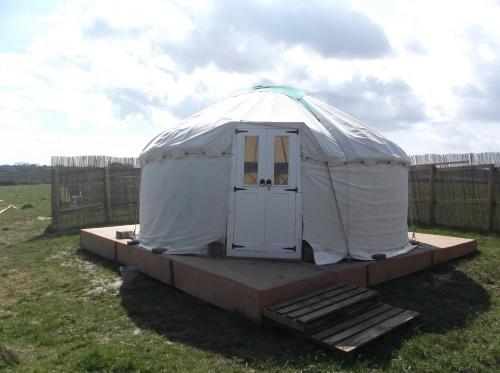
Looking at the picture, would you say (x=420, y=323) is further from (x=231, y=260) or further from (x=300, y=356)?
(x=231, y=260)

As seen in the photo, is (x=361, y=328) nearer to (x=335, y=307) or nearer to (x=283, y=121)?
(x=335, y=307)

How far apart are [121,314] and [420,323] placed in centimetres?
306

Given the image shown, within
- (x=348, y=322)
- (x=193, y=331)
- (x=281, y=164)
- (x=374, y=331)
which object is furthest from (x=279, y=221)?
(x=374, y=331)

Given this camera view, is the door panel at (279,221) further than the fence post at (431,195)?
No

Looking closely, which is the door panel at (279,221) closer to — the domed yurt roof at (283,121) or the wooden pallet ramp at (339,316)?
the domed yurt roof at (283,121)

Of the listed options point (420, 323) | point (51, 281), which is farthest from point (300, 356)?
point (51, 281)

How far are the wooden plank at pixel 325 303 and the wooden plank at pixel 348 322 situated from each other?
21 centimetres

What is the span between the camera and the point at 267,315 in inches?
157

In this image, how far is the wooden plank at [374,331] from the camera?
3.43 m

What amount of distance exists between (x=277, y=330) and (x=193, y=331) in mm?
799

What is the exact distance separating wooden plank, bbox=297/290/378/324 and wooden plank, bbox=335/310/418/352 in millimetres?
339

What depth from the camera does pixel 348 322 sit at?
395 centimetres

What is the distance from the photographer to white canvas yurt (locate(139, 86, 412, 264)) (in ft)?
18.2

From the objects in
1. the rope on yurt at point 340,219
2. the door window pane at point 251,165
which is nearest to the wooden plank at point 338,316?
the rope on yurt at point 340,219
